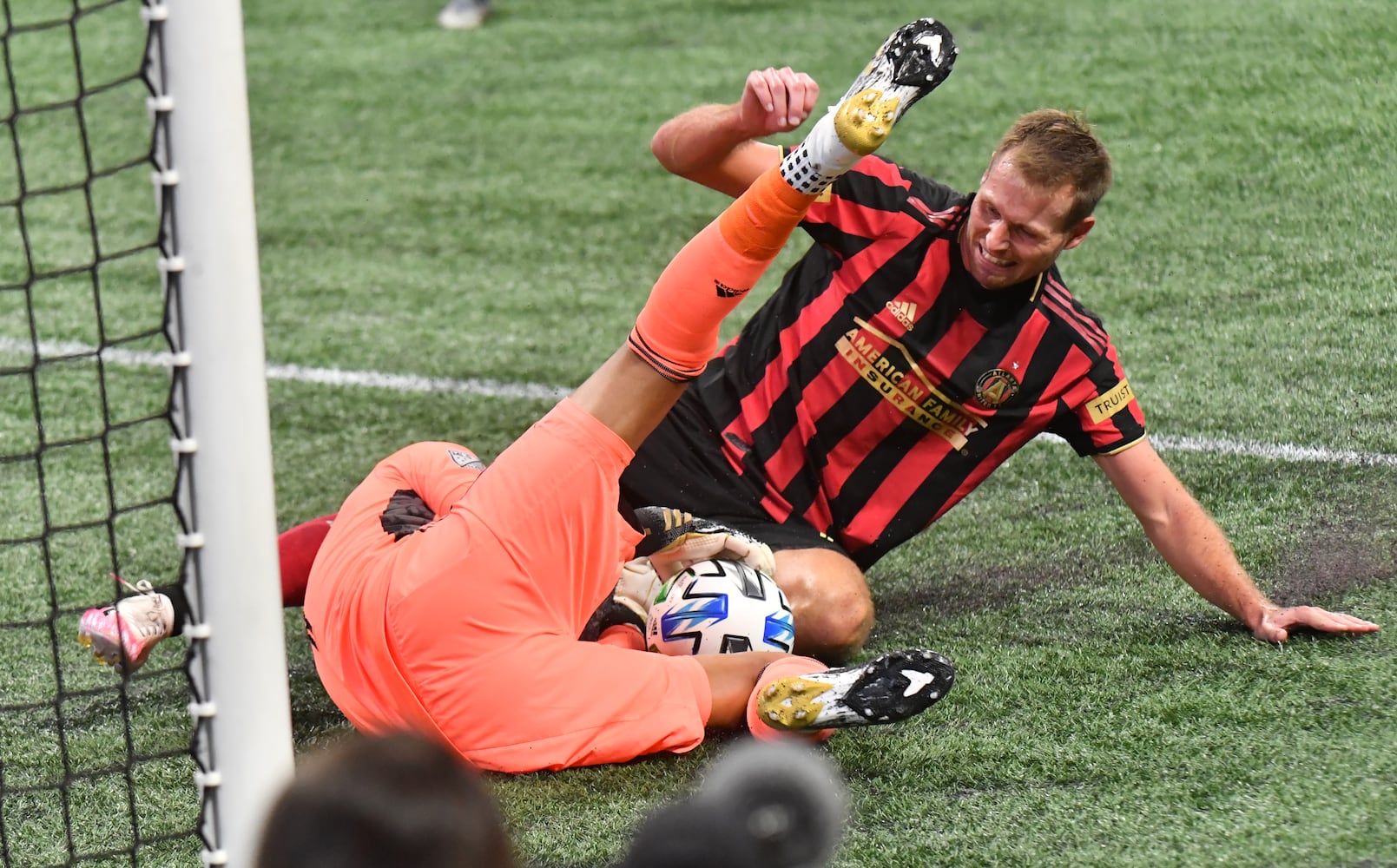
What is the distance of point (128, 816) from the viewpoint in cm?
306

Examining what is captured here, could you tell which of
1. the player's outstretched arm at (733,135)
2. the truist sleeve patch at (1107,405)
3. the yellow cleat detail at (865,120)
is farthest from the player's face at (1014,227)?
the yellow cleat detail at (865,120)

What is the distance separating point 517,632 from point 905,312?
4.26ft

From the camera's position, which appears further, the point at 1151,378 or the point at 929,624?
the point at 1151,378

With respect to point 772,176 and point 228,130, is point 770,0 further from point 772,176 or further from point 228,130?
point 228,130

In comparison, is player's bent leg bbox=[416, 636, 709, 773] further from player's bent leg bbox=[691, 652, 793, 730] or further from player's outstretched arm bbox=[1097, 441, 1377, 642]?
player's outstretched arm bbox=[1097, 441, 1377, 642]

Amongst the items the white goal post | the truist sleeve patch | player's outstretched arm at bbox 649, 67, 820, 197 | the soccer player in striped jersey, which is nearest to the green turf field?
the soccer player in striped jersey

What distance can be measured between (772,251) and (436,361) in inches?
122

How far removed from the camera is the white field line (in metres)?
4.54

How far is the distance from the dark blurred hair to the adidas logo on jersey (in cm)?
247

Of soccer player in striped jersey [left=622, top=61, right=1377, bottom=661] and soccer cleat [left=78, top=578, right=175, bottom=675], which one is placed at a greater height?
soccer player in striped jersey [left=622, top=61, right=1377, bottom=661]

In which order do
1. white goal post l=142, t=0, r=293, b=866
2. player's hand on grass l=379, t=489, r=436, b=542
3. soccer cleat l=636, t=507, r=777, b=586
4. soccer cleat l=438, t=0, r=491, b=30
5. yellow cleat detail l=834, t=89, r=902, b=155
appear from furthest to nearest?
soccer cleat l=438, t=0, r=491, b=30
soccer cleat l=636, t=507, r=777, b=586
player's hand on grass l=379, t=489, r=436, b=542
yellow cleat detail l=834, t=89, r=902, b=155
white goal post l=142, t=0, r=293, b=866

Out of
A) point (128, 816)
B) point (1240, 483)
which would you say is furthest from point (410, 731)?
point (1240, 483)

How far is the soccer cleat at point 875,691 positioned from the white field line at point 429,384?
202 cm

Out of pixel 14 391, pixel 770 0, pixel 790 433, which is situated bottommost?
pixel 14 391
